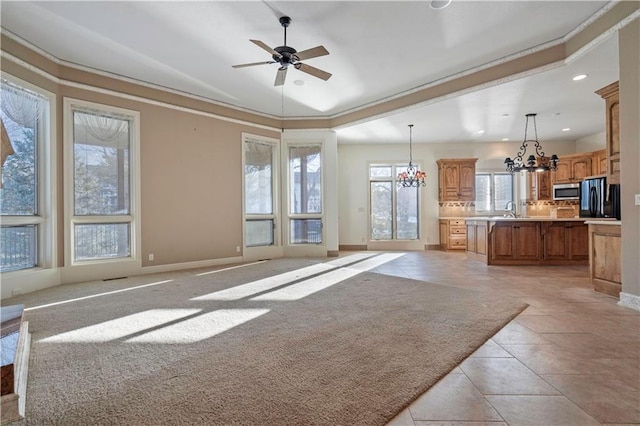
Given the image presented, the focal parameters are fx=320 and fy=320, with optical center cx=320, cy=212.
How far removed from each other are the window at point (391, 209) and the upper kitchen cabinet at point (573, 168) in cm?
384

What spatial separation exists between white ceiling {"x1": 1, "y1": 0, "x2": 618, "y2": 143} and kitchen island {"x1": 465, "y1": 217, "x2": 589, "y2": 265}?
229cm

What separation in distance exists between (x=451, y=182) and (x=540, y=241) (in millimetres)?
3409

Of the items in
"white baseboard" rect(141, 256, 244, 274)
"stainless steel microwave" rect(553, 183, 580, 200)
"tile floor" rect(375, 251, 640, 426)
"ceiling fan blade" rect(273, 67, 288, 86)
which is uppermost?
"ceiling fan blade" rect(273, 67, 288, 86)

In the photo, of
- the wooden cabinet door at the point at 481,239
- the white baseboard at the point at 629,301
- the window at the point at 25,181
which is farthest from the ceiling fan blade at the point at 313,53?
the wooden cabinet door at the point at 481,239

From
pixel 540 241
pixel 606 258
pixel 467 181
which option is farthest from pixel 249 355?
pixel 467 181

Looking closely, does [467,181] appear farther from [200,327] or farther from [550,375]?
[200,327]

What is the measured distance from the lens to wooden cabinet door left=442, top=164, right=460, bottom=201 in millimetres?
9297

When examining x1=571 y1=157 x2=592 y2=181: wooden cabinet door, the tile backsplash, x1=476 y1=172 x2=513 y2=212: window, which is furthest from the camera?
x1=476 y1=172 x2=513 y2=212: window

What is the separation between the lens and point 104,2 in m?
3.47

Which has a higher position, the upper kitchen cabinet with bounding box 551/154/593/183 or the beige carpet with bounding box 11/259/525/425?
the upper kitchen cabinet with bounding box 551/154/593/183

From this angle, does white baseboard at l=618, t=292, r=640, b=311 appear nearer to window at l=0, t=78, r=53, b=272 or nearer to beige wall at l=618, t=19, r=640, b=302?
beige wall at l=618, t=19, r=640, b=302

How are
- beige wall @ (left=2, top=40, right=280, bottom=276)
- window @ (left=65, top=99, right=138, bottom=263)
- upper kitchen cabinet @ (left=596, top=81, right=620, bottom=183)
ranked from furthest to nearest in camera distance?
beige wall @ (left=2, top=40, right=280, bottom=276), window @ (left=65, top=99, right=138, bottom=263), upper kitchen cabinet @ (left=596, top=81, right=620, bottom=183)

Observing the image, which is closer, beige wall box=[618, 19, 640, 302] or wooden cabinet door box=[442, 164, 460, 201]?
beige wall box=[618, 19, 640, 302]

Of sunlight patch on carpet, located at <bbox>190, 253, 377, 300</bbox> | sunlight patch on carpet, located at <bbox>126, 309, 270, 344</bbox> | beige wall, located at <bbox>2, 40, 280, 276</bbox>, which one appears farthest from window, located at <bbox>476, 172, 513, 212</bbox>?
sunlight patch on carpet, located at <bbox>126, 309, 270, 344</bbox>
